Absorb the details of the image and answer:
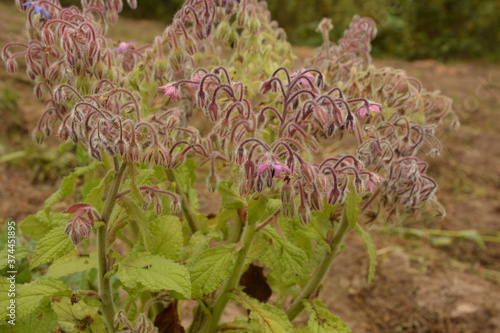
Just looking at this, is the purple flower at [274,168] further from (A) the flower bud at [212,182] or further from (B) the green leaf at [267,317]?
(B) the green leaf at [267,317]

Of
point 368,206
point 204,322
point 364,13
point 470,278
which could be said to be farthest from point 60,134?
point 364,13

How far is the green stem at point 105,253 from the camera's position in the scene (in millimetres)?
1354

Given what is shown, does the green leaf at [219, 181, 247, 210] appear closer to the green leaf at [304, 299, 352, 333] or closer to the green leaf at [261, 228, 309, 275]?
the green leaf at [261, 228, 309, 275]

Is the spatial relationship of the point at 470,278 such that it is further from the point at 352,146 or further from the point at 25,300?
the point at 25,300

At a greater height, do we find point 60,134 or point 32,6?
point 32,6

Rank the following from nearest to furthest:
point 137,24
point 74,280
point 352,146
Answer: point 74,280
point 352,146
point 137,24

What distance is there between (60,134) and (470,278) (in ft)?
8.74

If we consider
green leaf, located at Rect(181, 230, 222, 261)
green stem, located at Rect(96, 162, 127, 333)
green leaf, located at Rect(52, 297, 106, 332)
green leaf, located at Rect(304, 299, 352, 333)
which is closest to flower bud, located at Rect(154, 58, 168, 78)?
green stem, located at Rect(96, 162, 127, 333)

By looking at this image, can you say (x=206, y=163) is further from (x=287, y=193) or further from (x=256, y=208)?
(x=287, y=193)

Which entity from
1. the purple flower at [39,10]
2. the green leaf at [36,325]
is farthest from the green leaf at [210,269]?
the purple flower at [39,10]

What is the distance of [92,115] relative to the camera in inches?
48.7

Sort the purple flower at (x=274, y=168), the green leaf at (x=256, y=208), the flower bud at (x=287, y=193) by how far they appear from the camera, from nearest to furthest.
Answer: the purple flower at (x=274, y=168)
the flower bud at (x=287, y=193)
the green leaf at (x=256, y=208)

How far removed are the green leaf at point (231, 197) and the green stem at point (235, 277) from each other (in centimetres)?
8

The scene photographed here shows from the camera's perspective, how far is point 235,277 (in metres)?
1.69
